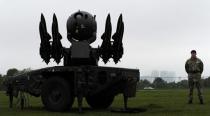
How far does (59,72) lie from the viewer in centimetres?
1577

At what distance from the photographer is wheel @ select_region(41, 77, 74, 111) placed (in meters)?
15.4

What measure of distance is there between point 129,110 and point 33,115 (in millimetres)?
2650

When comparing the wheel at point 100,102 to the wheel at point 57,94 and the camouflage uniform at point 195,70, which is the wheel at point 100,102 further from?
the camouflage uniform at point 195,70

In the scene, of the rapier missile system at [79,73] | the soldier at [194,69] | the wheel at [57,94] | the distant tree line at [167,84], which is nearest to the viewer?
the rapier missile system at [79,73]

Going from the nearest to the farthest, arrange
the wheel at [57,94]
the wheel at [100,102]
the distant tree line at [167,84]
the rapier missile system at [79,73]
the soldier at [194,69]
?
the rapier missile system at [79,73], the wheel at [57,94], the wheel at [100,102], the soldier at [194,69], the distant tree line at [167,84]

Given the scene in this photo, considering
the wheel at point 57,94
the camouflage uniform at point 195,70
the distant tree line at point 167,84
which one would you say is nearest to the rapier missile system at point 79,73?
the wheel at point 57,94

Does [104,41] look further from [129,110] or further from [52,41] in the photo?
[129,110]

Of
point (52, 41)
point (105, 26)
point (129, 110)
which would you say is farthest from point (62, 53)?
point (129, 110)

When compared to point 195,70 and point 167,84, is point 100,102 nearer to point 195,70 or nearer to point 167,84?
point 195,70

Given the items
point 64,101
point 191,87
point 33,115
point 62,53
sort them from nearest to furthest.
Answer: point 33,115, point 64,101, point 62,53, point 191,87

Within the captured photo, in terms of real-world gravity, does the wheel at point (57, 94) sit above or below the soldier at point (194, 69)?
below

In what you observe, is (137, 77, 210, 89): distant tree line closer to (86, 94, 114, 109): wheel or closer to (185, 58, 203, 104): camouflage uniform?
(185, 58, 203, 104): camouflage uniform

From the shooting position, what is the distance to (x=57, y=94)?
15.7 metres

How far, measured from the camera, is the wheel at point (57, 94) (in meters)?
15.4
